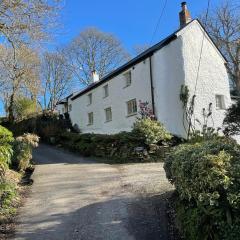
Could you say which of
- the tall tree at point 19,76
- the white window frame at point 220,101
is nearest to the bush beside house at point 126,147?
the white window frame at point 220,101

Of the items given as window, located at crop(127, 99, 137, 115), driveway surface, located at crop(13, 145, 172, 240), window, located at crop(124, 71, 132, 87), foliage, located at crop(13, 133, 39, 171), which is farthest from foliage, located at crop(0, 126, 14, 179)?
window, located at crop(124, 71, 132, 87)

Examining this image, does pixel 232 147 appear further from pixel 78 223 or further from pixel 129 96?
pixel 129 96

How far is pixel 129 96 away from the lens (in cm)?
3019

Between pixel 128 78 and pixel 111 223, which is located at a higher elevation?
pixel 128 78

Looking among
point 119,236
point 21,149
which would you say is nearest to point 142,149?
point 21,149

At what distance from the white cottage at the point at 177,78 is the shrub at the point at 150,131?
303cm

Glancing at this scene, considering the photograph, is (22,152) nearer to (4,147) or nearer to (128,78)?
(4,147)

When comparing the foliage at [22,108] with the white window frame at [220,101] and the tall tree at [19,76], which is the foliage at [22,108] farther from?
the white window frame at [220,101]

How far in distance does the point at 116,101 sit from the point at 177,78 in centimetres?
734

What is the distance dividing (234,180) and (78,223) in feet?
13.9

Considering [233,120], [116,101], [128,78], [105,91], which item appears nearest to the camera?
[233,120]

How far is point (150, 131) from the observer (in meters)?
21.8

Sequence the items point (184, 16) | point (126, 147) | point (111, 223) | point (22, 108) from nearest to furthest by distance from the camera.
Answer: point (111, 223)
point (126, 147)
point (184, 16)
point (22, 108)

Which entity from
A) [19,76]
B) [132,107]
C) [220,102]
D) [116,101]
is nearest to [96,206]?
[220,102]
